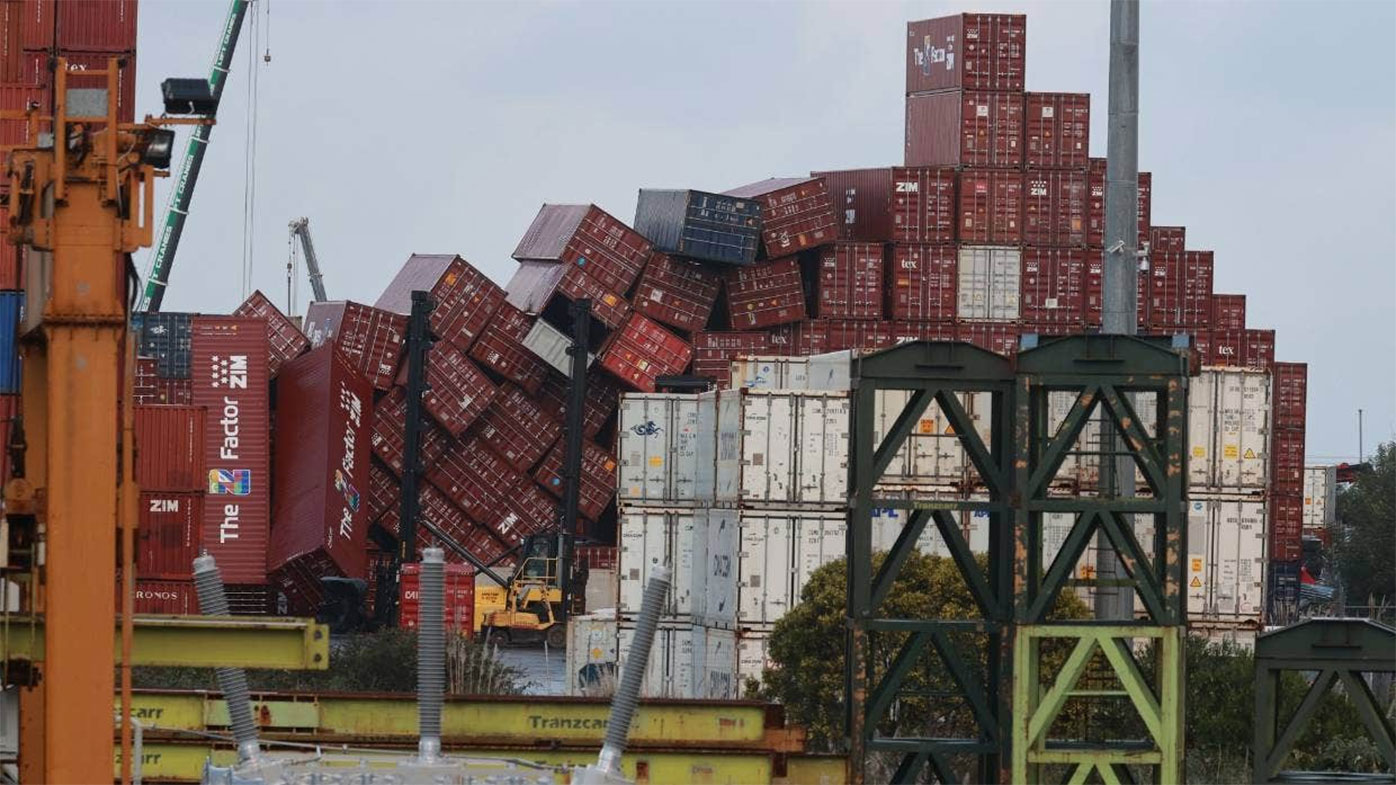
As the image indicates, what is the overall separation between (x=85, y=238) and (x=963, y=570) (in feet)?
30.1

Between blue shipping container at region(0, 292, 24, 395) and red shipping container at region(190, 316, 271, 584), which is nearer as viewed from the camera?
blue shipping container at region(0, 292, 24, 395)

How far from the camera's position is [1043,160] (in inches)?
2830

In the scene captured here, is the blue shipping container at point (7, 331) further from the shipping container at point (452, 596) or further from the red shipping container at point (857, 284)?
the red shipping container at point (857, 284)

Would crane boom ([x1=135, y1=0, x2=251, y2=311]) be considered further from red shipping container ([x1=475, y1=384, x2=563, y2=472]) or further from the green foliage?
the green foliage

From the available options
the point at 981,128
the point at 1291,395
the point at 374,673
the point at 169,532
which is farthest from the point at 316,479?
the point at 1291,395

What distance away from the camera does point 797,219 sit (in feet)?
248

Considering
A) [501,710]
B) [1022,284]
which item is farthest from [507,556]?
[501,710]

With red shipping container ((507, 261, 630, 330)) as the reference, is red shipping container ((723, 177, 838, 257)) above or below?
above

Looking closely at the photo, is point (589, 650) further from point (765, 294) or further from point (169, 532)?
point (765, 294)

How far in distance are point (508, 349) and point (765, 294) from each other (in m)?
8.22

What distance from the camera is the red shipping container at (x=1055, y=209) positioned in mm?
71062

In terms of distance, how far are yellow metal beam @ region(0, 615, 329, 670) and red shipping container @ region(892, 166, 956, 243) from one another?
56.3 m

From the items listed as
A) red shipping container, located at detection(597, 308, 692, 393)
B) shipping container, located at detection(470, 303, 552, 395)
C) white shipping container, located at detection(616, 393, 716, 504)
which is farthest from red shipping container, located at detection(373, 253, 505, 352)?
white shipping container, located at detection(616, 393, 716, 504)

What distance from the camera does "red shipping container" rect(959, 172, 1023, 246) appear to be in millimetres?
71312
